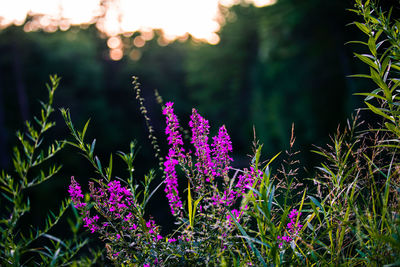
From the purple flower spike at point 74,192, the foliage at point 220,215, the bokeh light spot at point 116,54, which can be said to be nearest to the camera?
the foliage at point 220,215

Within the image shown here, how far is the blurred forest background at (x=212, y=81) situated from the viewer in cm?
1861

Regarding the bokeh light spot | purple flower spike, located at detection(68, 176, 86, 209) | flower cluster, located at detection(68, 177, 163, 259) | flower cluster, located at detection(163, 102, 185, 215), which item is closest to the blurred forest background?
the bokeh light spot

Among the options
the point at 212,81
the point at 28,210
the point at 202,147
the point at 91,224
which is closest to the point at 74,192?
the point at 91,224

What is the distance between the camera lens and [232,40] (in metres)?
37.4

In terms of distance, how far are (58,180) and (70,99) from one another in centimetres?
803

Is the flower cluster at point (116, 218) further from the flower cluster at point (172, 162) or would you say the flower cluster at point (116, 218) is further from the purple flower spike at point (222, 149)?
the purple flower spike at point (222, 149)

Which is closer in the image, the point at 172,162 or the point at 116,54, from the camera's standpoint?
the point at 172,162

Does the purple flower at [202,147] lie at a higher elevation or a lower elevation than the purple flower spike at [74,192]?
higher

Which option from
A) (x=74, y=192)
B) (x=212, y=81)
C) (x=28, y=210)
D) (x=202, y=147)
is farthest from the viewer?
(x=212, y=81)

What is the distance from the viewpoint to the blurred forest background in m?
18.6

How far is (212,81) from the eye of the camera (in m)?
39.5

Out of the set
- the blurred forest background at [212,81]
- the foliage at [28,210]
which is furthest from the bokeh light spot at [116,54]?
the foliage at [28,210]

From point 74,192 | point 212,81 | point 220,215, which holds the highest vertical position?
point 74,192

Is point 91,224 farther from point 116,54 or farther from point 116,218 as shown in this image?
point 116,54
